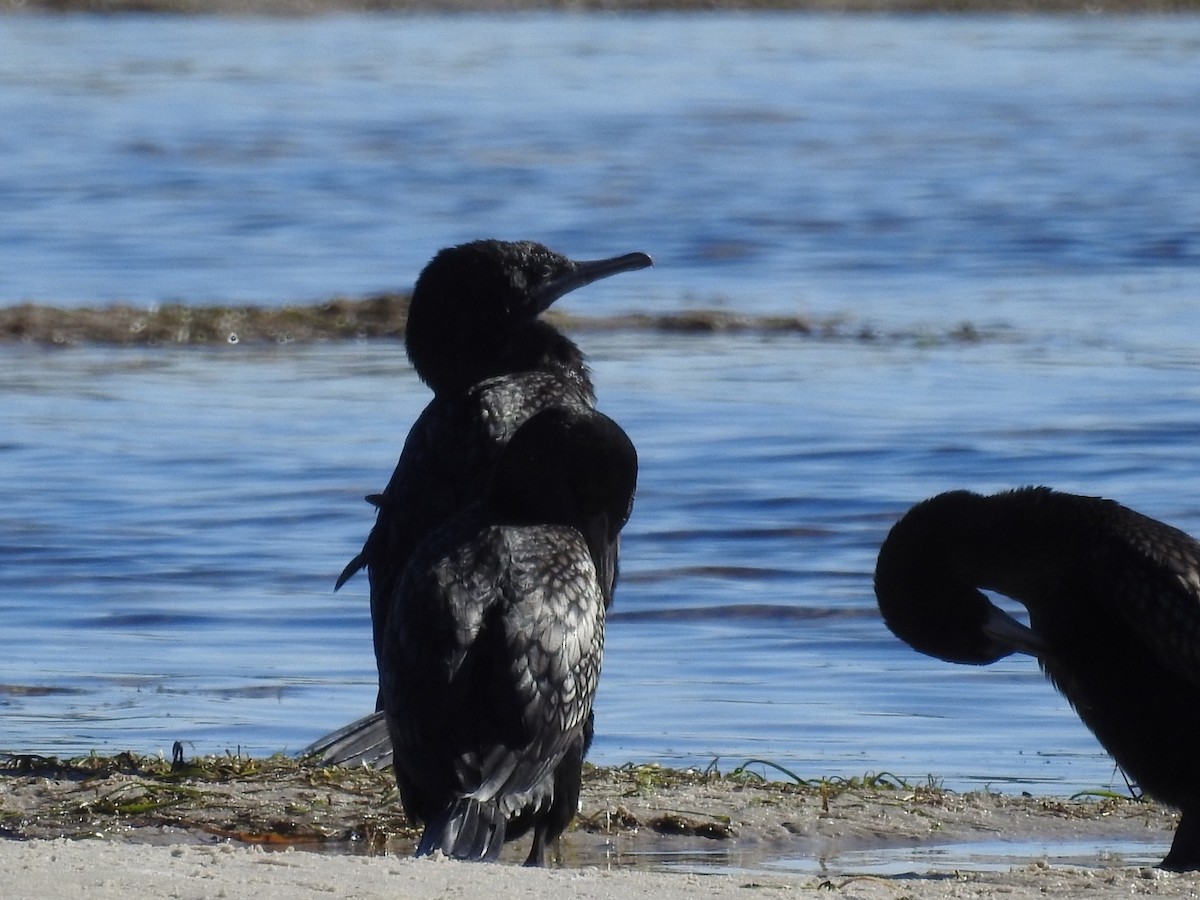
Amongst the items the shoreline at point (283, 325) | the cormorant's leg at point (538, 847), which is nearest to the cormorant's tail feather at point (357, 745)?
the cormorant's leg at point (538, 847)

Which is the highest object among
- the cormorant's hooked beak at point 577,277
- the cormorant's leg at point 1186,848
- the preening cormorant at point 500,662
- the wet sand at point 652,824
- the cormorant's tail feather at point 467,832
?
the cormorant's hooked beak at point 577,277

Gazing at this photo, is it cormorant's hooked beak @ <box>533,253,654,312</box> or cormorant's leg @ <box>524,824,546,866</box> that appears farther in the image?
cormorant's hooked beak @ <box>533,253,654,312</box>

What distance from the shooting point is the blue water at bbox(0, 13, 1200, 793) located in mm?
9258

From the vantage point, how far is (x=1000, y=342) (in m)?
17.4

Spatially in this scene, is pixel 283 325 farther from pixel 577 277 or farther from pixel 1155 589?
pixel 1155 589

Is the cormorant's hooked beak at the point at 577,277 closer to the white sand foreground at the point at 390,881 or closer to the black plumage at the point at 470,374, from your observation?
the black plumage at the point at 470,374

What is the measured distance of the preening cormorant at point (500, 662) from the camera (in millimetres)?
6145

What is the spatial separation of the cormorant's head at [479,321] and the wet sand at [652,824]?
1.32 m

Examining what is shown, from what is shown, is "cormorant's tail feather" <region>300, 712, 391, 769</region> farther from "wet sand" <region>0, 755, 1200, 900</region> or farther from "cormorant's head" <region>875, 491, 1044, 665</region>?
"cormorant's head" <region>875, 491, 1044, 665</region>

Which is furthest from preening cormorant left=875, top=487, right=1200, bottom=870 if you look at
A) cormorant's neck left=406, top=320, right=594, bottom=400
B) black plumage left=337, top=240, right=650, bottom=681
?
cormorant's neck left=406, top=320, right=594, bottom=400

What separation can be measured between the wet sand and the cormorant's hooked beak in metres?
1.55

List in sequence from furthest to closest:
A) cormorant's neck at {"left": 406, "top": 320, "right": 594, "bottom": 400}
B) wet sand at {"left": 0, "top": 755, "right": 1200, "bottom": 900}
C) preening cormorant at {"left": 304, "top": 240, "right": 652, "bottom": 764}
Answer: cormorant's neck at {"left": 406, "top": 320, "right": 594, "bottom": 400}, preening cormorant at {"left": 304, "top": 240, "right": 652, "bottom": 764}, wet sand at {"left": 0, "top": 755, "right": 1200, "bottom": 900}

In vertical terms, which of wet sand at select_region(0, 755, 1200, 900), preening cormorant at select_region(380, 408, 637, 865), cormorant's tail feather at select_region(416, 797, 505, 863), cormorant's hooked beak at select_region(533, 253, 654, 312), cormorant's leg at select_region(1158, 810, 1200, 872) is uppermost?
cormorant's hooked beak at select_region(533, 253, 654, 312)

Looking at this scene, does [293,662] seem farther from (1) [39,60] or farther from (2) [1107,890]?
(1) [39,60]
